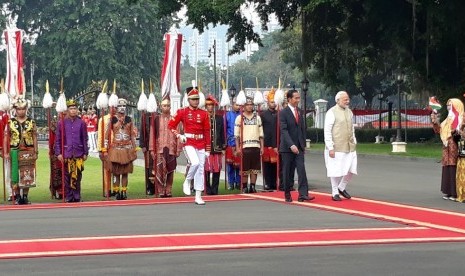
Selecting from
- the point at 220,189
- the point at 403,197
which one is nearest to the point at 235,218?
the point at 403,197

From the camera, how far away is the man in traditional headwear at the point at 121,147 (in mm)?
18938

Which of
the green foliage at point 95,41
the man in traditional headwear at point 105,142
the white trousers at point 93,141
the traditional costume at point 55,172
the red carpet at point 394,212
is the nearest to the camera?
the red carpet at point 394,212

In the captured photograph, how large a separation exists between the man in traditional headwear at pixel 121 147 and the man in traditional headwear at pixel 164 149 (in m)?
0.54

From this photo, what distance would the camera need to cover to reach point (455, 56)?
39.5 m

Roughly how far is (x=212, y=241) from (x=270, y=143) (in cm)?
847

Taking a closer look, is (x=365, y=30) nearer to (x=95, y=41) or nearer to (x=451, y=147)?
(x=451, y=147)

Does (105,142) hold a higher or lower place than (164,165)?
higher

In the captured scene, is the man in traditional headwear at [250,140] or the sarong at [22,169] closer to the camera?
the sarong at [22,169]

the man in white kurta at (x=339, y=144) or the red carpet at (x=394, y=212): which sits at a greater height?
the man in white kurta at (x=339, y=144)

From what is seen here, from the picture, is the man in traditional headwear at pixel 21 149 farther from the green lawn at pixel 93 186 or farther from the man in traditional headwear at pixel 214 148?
the man in traditional headwear at pixel 214 148

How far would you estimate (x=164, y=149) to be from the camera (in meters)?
19.5

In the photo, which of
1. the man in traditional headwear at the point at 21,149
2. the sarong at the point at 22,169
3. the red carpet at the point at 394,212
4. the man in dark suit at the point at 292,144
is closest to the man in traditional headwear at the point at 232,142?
the red carpet at the point at 394,212

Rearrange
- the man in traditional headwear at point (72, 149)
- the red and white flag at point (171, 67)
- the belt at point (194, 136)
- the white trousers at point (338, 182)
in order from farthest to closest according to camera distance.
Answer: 1. the red and white flag at point (171, 67)
2. the man in traditional headwear at point (72, 149)
3. the white trousers at point (338, 182)
4. the belt at point (194, 136)

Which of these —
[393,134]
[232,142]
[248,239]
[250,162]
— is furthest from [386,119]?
[248,239]
